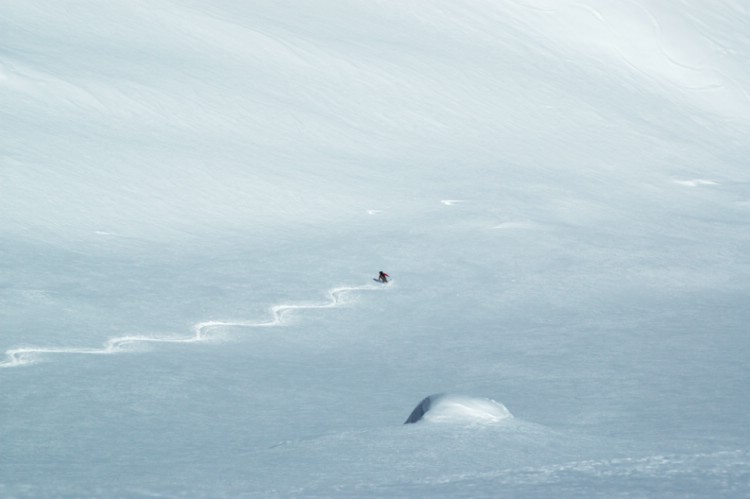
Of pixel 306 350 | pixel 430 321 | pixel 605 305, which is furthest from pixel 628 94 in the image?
pixel 306 350

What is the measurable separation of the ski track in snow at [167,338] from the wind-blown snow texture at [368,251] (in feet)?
0.10

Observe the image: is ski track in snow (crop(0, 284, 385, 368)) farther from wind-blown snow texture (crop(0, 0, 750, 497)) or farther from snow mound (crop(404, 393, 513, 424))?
snow mound (crop(404, 393, 513, 424))

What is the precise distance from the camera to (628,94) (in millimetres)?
16750

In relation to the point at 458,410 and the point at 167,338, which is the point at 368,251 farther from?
the point at 458,410

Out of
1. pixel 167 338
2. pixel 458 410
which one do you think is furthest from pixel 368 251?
pixel 458 410

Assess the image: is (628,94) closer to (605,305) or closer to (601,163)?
(601,163)

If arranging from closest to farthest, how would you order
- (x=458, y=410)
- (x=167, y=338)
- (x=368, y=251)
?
(x=458, y=410), (x=167, y=338), (x=368, y=251)

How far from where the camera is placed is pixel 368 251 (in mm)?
9141

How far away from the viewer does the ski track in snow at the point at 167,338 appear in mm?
5820

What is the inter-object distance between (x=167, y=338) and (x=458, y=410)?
9.71 feet

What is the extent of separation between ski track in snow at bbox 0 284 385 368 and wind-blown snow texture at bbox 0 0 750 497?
3 centimetres

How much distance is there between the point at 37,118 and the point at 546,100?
25.9ft

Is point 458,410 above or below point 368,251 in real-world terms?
above

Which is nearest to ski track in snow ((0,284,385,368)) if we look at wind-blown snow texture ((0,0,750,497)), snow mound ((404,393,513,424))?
wind-blown snow texture ((0,0,750,497))
